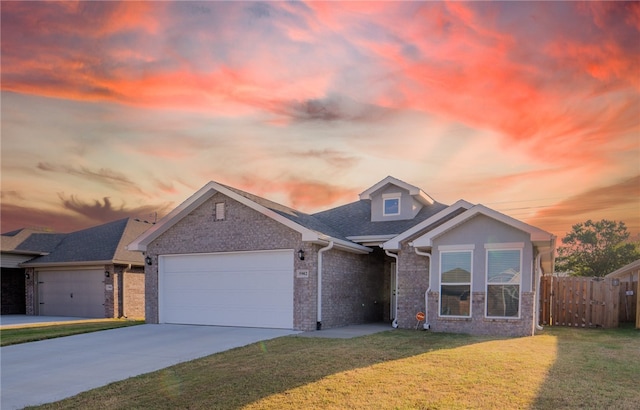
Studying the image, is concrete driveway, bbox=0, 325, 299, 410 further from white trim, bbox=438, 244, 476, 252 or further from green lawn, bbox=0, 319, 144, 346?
white trim, bbox=438, 244, 476, 252

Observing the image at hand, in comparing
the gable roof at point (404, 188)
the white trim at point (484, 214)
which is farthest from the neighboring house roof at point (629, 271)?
the white trim at point (484, 214)

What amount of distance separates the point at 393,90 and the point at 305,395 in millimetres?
9408

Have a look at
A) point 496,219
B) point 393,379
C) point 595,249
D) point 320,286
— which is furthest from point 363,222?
point 595,249

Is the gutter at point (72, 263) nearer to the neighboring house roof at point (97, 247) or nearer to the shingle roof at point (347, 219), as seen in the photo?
the neighboring house roof at point (97, 247)

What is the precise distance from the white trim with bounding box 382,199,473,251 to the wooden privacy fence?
4.95 m

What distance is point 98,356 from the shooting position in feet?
33.1

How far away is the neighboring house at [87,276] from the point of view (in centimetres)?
2034

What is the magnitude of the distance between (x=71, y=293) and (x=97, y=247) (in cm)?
252

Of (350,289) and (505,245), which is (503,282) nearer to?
(505,245)

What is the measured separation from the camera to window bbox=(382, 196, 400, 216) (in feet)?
59.1

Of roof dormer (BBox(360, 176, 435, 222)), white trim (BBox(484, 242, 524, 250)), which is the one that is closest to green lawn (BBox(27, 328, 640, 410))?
white trim (BBox(484, 242, 524, 250))

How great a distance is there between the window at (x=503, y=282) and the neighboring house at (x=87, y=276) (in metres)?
15.6

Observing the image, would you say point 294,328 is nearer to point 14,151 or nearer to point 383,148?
point 383,148

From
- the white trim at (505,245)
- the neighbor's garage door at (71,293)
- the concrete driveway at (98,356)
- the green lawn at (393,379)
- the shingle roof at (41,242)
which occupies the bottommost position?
the neighbor's garage door at (71,293)
